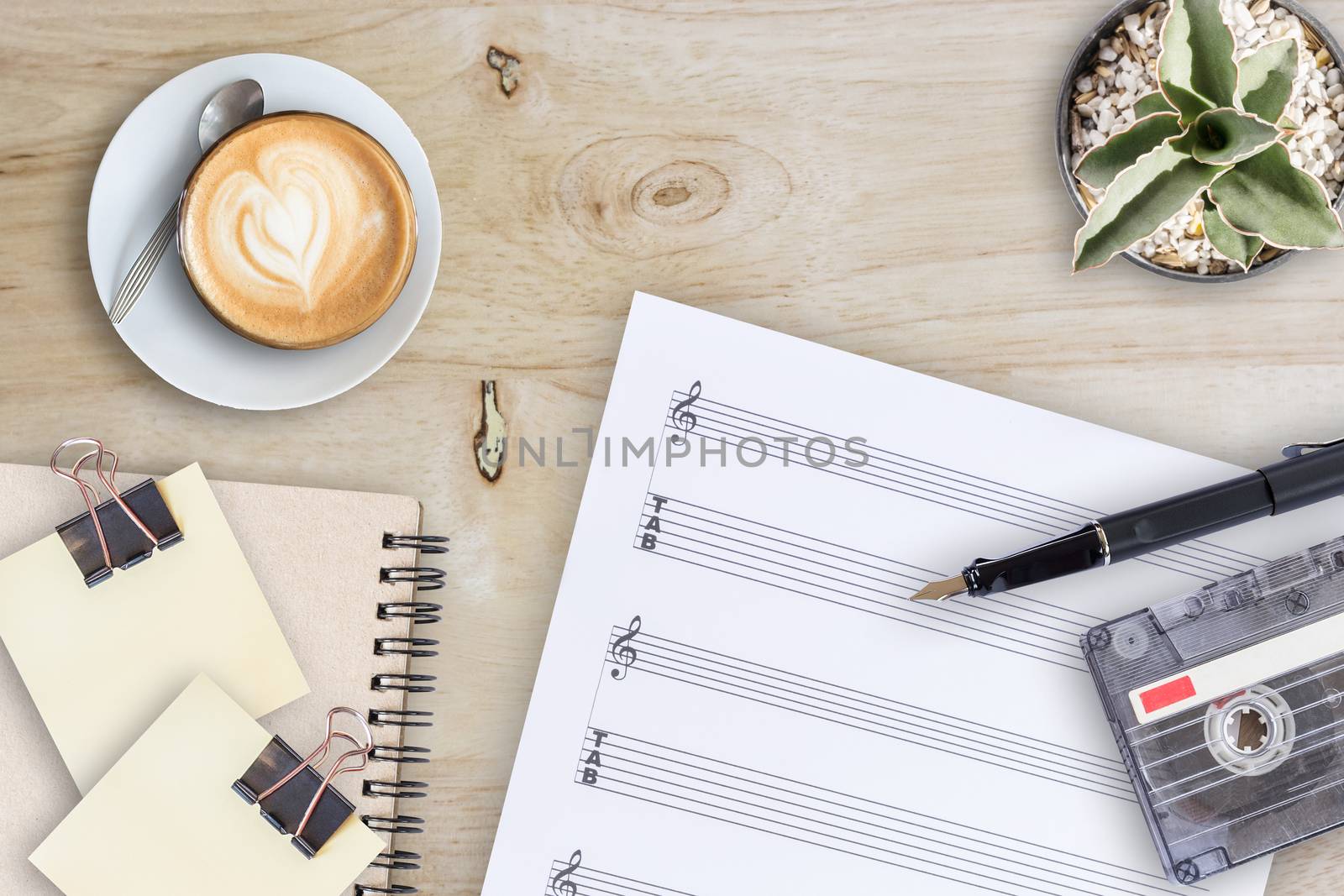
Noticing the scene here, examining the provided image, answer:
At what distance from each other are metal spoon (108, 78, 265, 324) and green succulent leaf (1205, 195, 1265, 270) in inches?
27.1

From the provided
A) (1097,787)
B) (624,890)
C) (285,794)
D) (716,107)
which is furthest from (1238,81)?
(285,794)

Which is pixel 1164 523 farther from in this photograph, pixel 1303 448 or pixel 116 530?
pixel 116 530

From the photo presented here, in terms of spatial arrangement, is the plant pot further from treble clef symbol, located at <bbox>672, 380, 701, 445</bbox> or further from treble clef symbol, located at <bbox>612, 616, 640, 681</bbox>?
treble clef symbol, located at <bbox>612, 616, 640, 681</bbox>

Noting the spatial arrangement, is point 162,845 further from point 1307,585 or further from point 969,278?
point 1307,585

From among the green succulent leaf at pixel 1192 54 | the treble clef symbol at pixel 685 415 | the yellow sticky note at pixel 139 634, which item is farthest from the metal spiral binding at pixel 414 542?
the green succulent leaf at pixel 1192 54

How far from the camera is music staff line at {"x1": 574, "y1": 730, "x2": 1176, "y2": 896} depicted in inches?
29.1

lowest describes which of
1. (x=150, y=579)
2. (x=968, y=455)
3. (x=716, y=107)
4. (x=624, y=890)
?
(x=624, y=890)

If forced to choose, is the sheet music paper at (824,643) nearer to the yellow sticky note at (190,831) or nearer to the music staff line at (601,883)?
the music staff line at (601,883)

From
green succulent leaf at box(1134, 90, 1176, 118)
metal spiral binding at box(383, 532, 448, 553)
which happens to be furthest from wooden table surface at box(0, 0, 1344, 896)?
green succulent leaf at box(1134, 90, 1176, 118)

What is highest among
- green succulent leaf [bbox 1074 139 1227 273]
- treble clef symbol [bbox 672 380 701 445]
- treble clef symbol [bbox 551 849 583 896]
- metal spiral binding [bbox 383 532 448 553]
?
green succulent leaf [bbox 1074 139 1227 273]

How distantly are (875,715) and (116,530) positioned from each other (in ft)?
1.93

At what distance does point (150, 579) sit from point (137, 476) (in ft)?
0.28

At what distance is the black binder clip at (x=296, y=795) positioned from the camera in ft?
2.29

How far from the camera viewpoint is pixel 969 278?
78 cm
